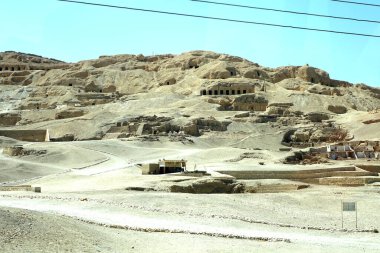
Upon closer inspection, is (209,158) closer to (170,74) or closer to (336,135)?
(336,135)

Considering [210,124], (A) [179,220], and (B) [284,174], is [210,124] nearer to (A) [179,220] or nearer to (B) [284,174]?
(B) [284,174]

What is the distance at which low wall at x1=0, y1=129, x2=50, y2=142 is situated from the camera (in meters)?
56.0

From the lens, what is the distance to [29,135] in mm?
57219

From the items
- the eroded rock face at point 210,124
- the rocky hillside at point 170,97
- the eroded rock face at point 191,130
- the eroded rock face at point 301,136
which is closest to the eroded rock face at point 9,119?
the rocky hillside at point 170,97

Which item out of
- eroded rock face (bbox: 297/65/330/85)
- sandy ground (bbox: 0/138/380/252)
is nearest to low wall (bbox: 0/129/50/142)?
sandy ground (bbox: 0/138/380/252)

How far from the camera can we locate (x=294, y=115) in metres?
62.5

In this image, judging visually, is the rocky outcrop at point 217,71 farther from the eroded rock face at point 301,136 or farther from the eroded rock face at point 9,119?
the eroded rock face at point 9,119

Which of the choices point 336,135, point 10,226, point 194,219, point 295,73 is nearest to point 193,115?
point 336,135

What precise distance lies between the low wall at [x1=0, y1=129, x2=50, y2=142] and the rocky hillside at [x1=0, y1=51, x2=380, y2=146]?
3.39 ft

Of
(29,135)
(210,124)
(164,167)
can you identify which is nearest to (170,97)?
(210,124)

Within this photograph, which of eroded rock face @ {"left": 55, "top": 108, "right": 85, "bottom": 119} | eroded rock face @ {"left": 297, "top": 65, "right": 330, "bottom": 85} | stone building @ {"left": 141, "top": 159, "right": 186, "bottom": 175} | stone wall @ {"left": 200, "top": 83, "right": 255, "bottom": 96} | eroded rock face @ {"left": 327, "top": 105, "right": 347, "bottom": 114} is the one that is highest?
eroded rock face @ {"left": 297, "top": 65, "right": 330, "bottom": 85}

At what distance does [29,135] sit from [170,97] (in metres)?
21.1

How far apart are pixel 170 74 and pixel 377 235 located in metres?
72.1

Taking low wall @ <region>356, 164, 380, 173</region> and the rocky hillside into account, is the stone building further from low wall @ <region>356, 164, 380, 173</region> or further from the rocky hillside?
the rocky hillside
